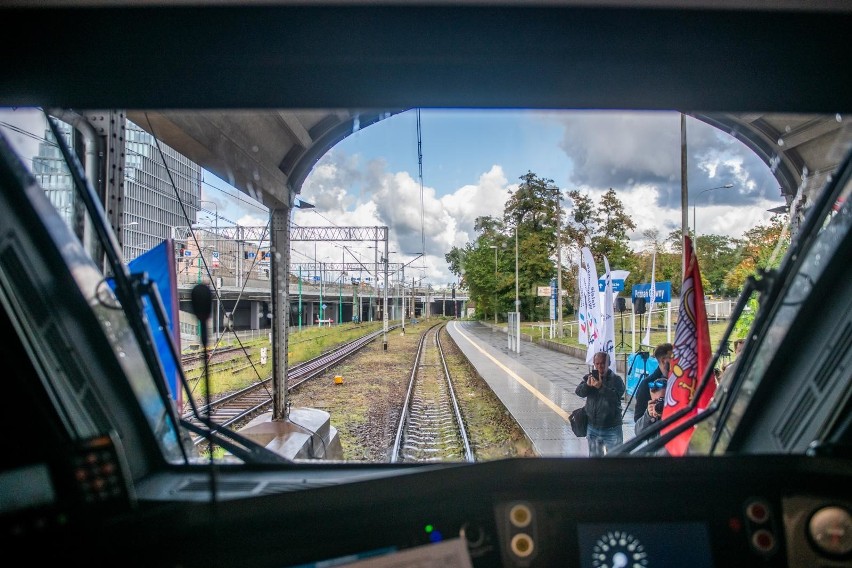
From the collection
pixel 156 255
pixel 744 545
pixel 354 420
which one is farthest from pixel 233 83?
pixel 354 420

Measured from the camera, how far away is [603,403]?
408 centimetres

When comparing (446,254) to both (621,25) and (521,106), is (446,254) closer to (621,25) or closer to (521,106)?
(521,106)

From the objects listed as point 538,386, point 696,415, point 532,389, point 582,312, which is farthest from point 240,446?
point 538,386

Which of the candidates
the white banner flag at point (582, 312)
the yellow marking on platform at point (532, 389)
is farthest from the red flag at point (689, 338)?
the yellow marking on platform at point (532, 389)

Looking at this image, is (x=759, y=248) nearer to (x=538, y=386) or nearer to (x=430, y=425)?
(x=430, y=425)

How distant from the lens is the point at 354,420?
18.2 feet

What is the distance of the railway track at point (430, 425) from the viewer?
4902mm

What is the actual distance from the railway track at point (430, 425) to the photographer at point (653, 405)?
1278 millimetres

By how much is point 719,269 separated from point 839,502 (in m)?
1.39

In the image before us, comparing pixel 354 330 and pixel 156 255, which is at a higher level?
pixel 156 255

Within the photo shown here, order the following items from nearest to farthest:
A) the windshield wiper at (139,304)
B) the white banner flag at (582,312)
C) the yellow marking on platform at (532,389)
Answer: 1. the windshield wiper at (139,304)
2. the white banner flag at (582,312)
3. the yellow marking on platform at (532,389)

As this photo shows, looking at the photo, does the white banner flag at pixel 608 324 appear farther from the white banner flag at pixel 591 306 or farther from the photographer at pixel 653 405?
the photographer at pixel 653 405

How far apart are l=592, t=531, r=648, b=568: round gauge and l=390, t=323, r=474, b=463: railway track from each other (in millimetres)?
1225

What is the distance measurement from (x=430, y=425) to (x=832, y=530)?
5.21 meters
